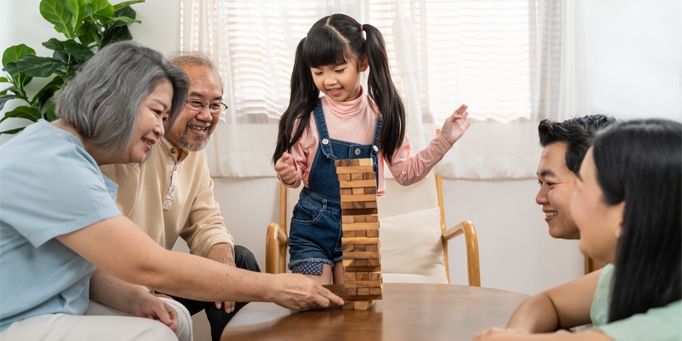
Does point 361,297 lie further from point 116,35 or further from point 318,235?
point 116,35

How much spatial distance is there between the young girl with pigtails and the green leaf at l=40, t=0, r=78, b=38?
1.37m

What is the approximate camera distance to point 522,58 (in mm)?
3268

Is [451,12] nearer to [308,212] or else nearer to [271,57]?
[271,57]

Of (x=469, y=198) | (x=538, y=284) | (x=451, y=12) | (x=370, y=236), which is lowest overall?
(x=538, y=284)

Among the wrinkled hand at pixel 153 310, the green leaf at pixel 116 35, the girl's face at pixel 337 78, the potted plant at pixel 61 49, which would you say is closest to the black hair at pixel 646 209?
the wrinkled hand at pixel 153 310

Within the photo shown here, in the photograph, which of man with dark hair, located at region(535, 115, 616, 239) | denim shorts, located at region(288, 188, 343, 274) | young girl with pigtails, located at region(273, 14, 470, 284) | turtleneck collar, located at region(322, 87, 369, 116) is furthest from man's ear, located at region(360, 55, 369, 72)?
man with dark hair, located at region(535, 115, 616, 239)

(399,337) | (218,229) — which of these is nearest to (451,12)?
(218,229)

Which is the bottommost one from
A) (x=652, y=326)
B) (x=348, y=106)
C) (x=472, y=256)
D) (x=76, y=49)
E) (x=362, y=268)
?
(x=472, y=256)

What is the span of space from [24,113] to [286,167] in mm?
1756

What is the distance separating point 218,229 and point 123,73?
99 centimetres

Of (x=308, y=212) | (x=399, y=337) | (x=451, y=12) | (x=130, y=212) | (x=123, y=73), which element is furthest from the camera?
(x=451, y=12)

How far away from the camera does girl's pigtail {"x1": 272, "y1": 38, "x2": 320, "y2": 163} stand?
2.40m

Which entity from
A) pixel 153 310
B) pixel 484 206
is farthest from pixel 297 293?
pixel 484 206

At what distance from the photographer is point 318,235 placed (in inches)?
92.5
